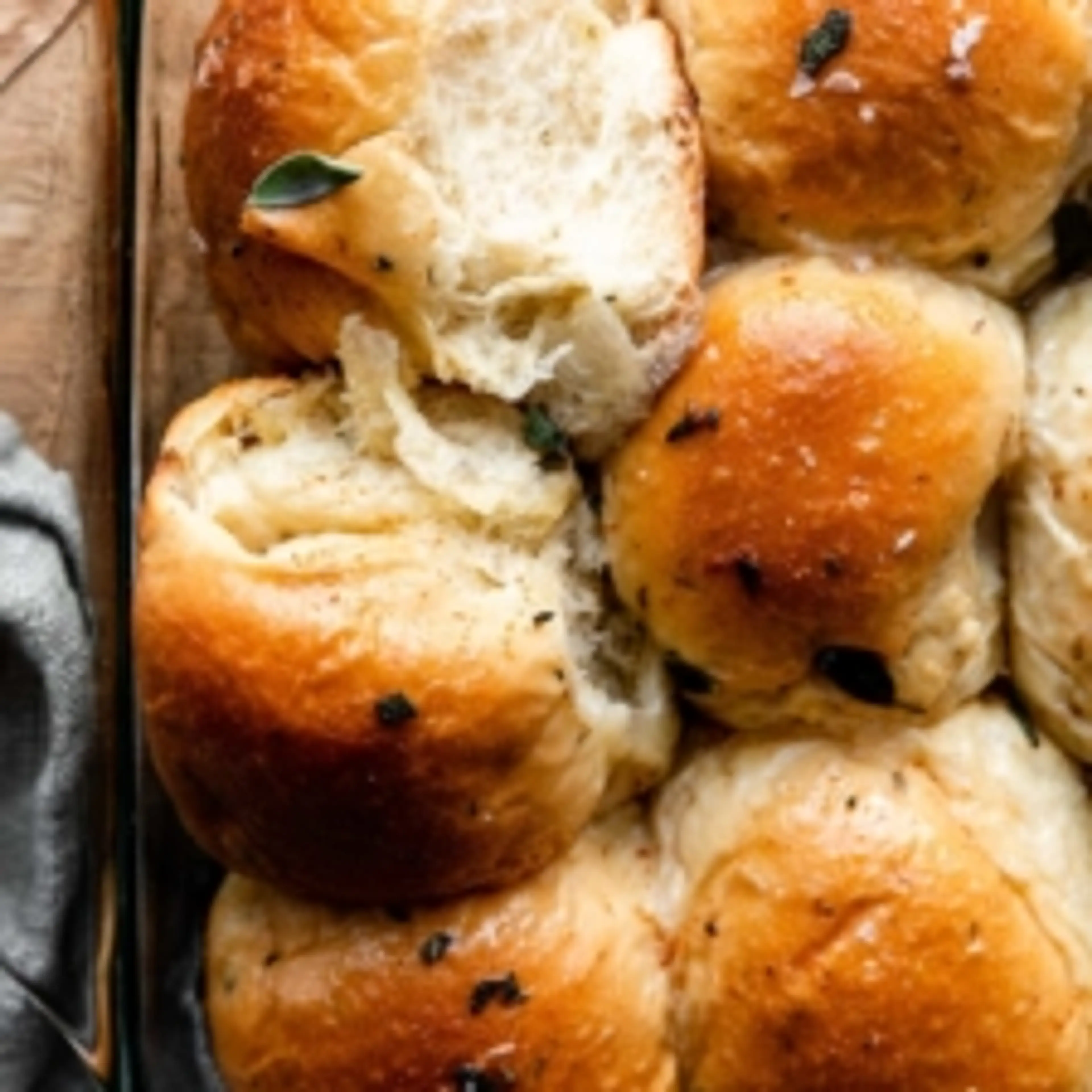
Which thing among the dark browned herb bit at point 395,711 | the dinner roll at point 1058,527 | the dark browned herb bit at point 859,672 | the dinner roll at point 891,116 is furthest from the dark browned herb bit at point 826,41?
the dark browned herb bit at point 395,711

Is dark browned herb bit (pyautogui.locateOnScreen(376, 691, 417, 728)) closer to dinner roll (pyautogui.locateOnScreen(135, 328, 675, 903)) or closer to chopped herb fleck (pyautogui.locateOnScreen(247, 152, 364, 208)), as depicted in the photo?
dinner roll (pyautogui.locateOnScreen(135, 328, 675, 903))

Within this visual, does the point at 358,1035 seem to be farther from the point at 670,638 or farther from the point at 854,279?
the point at 854,279

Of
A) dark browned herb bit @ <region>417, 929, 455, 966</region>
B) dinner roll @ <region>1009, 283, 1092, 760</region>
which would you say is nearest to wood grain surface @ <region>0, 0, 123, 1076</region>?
dark browned herb bit @ <region>417, 929, 455, 966</region>

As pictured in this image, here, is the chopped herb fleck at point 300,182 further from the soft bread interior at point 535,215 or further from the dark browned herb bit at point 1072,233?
the dark browned herb bit at point 1072,233

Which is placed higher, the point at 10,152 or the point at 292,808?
the point at 10,152

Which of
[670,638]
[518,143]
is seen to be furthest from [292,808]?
[518,143]

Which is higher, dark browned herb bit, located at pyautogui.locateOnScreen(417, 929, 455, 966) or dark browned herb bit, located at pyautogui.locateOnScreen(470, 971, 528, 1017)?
dark browned herb bit, located at pyautogui.locateOnScreen(417, 929, 455, 966)

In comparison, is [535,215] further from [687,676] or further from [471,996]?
[471,996]
